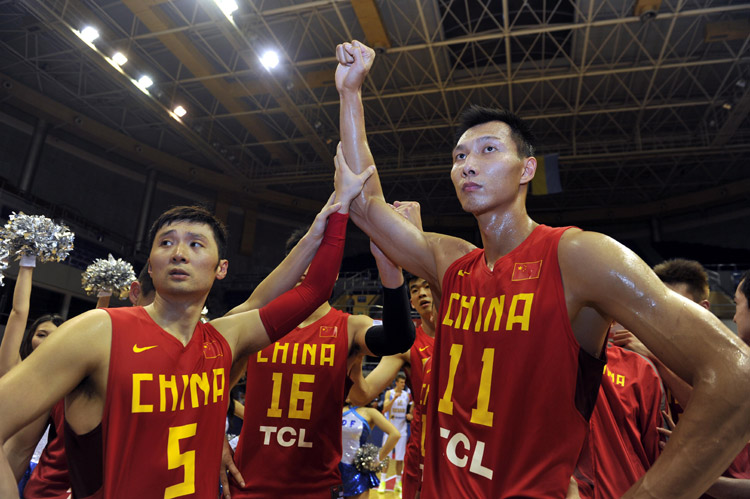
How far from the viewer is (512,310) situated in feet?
5.93

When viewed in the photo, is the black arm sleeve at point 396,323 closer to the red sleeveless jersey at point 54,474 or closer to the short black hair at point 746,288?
the short black hair at point 746,288

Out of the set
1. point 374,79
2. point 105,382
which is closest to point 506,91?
point 374,79

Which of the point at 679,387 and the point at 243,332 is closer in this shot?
the point at 243,332

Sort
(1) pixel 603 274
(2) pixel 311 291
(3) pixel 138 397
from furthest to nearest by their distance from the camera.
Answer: (2) pixel 311 291
(3) pixel 138 397
(1) pixel 603 274

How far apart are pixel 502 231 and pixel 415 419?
2731 mm

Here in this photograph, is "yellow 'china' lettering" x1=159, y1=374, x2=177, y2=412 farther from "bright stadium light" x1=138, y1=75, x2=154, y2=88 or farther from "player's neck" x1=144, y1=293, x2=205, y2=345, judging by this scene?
"bright stadium light" x1=138, y1=75, x2=154, y2=88

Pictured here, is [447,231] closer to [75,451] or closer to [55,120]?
[55,120]

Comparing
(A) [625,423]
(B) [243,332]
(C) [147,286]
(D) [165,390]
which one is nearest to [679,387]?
Answer: (A) [625,423]

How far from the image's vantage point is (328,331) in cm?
356

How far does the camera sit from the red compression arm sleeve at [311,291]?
265 centimetres

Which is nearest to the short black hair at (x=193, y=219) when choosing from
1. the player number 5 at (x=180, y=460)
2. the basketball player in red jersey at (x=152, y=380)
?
the basketball player in red jersey at (x=152, y=380)

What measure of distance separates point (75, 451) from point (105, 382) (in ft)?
1.00

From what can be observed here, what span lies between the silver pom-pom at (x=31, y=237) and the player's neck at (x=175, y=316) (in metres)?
1.61

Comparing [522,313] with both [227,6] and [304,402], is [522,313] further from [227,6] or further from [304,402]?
[227,6]
